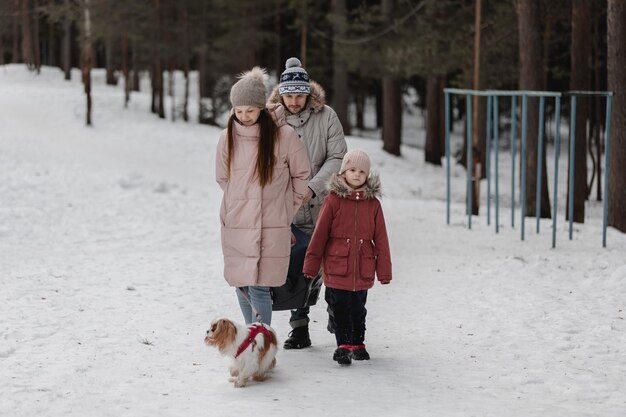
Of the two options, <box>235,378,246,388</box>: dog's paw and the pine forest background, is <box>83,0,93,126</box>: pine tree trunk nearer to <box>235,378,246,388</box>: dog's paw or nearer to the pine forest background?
the pine forest background

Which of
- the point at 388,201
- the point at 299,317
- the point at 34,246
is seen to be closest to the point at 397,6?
the point at 388,201

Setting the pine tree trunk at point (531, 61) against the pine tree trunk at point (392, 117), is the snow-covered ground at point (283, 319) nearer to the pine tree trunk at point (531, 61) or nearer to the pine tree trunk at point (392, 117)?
the pine tree trunk at point (531, 61)

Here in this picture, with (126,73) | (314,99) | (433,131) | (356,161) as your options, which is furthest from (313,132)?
(126,73)

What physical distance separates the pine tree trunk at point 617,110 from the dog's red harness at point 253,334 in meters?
8.64

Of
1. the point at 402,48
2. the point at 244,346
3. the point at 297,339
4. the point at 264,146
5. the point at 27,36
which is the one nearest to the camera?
the point at 244,346

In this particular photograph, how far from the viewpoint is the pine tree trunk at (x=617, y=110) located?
12828 mm

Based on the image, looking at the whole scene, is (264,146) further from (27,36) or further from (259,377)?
(27,36)

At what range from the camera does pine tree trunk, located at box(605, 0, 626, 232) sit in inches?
505

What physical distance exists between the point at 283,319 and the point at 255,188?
2.41 m

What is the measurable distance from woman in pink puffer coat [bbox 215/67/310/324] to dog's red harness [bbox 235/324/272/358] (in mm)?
332

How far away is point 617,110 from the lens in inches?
514

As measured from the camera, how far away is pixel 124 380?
5922 mm

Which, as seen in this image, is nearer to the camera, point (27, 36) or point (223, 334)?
point (223, 334)

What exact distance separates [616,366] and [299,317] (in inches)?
88.1
